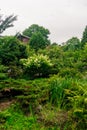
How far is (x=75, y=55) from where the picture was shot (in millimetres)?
21062

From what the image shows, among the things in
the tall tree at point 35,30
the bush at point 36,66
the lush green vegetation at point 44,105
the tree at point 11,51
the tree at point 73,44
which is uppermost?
the tall tree at point 35,30

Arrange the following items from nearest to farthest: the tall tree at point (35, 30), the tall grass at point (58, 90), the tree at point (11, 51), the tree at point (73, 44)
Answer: the tall grass at point (58, 90) < the tree at point (11, 51) < the tree at point (73, 44) < the tall tree at point (35, 30)

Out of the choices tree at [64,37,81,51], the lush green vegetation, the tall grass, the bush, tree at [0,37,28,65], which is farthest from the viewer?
tree at [64,37,81,51]

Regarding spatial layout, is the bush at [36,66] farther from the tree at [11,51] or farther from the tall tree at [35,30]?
the tall tree at [35,30]

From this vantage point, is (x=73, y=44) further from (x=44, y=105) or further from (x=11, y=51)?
(x=44, y=105)

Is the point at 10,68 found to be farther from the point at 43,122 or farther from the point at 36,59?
the point at 43,122

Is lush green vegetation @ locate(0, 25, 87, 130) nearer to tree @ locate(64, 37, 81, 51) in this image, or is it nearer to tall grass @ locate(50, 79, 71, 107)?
tall grass @ locate(50, 79, 71, 107)

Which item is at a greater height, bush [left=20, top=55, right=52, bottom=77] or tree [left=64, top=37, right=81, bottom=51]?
tree [left=64, top=37, right=81, bottom=51]

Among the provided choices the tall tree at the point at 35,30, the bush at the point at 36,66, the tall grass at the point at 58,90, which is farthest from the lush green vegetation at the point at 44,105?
the tall tree at the point at 35,30

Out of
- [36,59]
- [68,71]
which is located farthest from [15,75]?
[68,71]

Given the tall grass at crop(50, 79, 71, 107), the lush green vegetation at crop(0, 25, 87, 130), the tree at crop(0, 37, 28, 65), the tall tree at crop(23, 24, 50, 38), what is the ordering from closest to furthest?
the lush green vegetation at crop(0, 25, 87, 130) → the tall grass at crop(50, 79, 71, 107) → the tree at crop(0, 37, 28, 65) → the tall tree at crop(23, 24, 50, 38)

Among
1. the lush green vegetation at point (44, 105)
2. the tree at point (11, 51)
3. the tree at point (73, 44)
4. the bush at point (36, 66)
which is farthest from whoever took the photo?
the tree at point (73, 44)

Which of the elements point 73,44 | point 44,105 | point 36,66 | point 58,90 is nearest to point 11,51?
point 36,66

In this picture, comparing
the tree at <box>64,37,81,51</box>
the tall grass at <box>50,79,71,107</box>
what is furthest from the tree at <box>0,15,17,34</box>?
the tall grass at <box>50,79,71,107</box>
